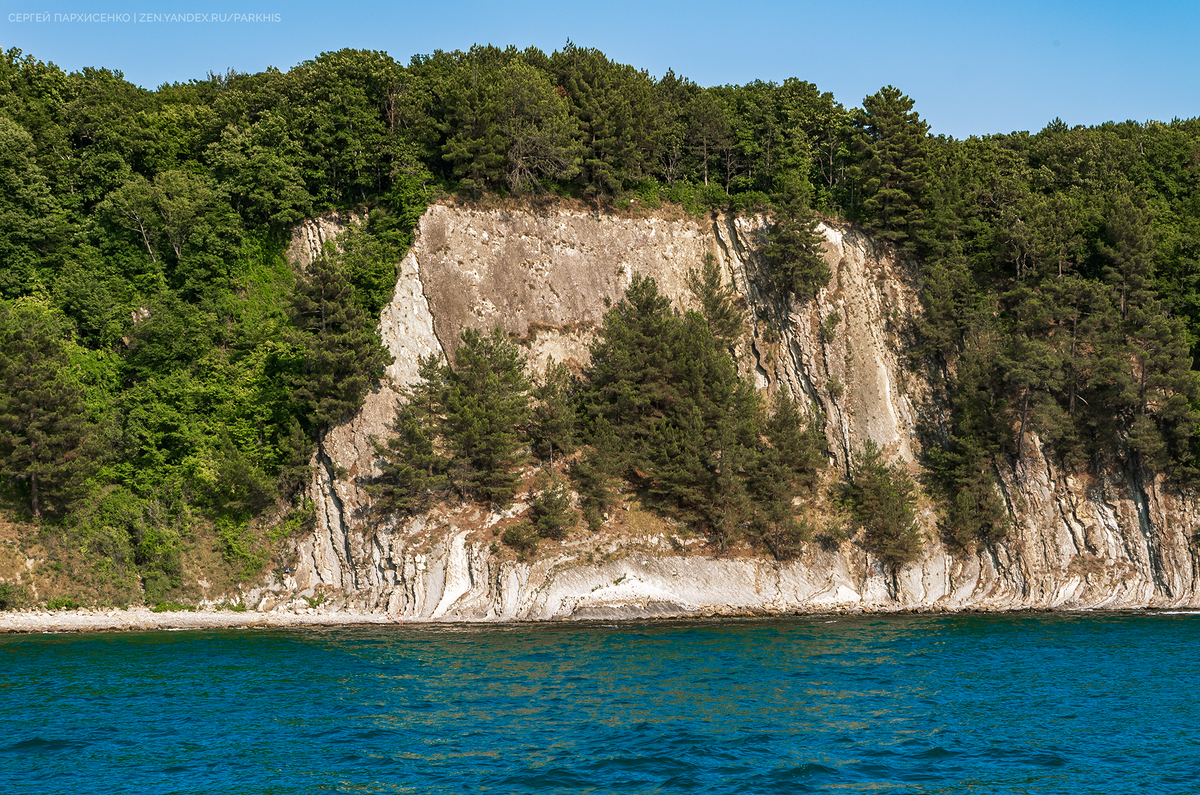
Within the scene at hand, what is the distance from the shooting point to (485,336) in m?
56.2

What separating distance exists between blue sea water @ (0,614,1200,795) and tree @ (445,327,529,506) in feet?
37.5

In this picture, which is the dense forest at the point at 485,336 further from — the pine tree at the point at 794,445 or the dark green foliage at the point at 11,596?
the dark green foliage at the point at 11,596

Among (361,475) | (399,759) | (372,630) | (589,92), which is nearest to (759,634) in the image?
(372,630)

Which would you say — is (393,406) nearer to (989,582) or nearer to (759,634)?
(759,634)

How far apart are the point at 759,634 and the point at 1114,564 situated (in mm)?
27745

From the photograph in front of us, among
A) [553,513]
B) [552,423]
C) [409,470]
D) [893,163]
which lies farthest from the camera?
[893,163]

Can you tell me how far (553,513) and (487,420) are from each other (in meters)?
6.51

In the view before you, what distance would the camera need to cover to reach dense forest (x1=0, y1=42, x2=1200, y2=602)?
48781 mm

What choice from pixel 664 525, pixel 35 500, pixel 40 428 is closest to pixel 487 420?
pixel 664 525

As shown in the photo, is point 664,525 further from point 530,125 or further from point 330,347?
point 530,125

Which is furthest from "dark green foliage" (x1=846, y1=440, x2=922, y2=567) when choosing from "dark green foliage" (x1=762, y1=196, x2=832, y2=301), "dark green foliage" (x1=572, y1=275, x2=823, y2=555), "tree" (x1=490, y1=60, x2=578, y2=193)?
"tree" (x1=490, y1=60, x2=578, y2=193)

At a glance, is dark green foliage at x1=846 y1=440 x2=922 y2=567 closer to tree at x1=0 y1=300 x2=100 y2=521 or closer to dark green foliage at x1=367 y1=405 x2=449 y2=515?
dark green foliage at x1=367 y1=405 x2=449 y2=515

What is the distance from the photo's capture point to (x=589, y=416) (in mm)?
52969

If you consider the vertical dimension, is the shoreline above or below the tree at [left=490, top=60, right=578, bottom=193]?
below
